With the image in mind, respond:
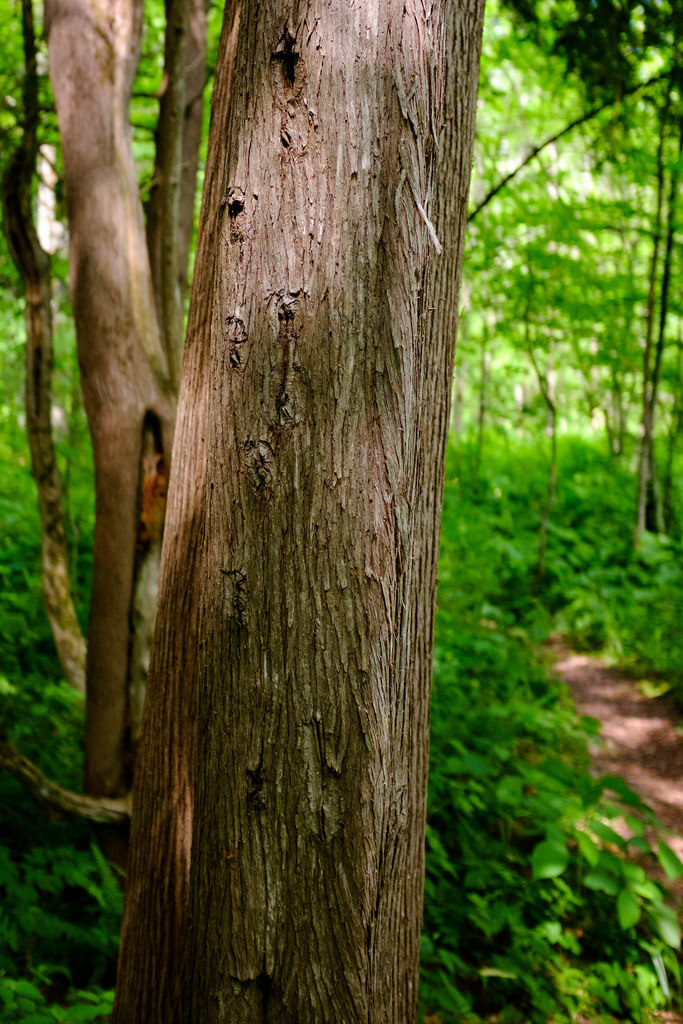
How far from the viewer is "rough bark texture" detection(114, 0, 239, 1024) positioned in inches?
64.5

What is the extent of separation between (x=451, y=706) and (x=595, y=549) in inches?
173

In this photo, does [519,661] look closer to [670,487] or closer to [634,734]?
[634,734]

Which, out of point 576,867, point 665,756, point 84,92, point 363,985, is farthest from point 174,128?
point 665,756

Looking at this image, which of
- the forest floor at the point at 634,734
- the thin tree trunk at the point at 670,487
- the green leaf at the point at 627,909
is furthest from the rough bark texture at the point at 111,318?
the thin tree trunk at the point at 670,487

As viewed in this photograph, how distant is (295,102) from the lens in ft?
3.88

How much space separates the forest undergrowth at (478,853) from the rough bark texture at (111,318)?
73 cm

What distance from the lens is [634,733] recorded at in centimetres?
487

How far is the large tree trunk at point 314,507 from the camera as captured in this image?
1.16 meters

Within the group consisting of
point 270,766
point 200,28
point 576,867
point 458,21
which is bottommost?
point 576,867

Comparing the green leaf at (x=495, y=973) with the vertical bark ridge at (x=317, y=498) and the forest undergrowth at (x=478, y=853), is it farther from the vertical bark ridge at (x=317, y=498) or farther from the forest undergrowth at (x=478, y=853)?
the vertical bark ridge at (x=317, y=498)

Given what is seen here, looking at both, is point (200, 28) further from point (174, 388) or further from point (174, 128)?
point (174, 388)

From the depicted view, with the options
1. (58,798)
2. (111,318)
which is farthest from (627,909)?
(111,318)

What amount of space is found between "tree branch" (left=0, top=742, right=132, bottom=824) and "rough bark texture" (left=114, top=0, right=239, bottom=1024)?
114cm

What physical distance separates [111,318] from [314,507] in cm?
202
